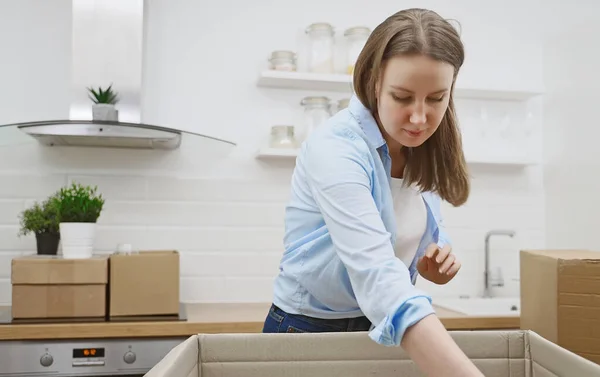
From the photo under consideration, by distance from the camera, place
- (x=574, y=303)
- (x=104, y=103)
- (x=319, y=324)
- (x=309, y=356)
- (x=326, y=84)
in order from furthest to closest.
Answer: (x=326, y=84), (x=104, y=103), (x=574, y=303), (x=319, y=324), (x=309, y=356)

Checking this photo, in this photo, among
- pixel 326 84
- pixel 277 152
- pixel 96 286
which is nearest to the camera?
pixel 96 286

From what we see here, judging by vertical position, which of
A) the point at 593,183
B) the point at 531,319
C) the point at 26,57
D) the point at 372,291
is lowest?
the point at 531,319

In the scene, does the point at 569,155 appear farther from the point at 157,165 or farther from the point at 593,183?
the point at 157,165

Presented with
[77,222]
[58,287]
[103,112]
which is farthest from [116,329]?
[103,112]

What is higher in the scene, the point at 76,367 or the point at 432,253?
the point at 432,253

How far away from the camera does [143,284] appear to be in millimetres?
2176

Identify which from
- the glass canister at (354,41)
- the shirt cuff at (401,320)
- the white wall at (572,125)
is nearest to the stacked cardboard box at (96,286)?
the glass canister at (354,41)

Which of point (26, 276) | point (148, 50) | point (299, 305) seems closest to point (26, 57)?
point (148, 50)

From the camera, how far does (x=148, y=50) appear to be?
8.73 ft

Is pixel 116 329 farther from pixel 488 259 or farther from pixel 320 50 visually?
pixel 488 259

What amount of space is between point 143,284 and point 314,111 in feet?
3.02

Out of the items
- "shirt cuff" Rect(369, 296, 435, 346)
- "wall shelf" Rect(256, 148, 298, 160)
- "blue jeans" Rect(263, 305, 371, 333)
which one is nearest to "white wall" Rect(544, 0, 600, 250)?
"wall shelf" Rect(256, 148, 298, 160)

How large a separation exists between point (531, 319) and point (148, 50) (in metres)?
1.79

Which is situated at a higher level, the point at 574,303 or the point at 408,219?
the point at 408,219
